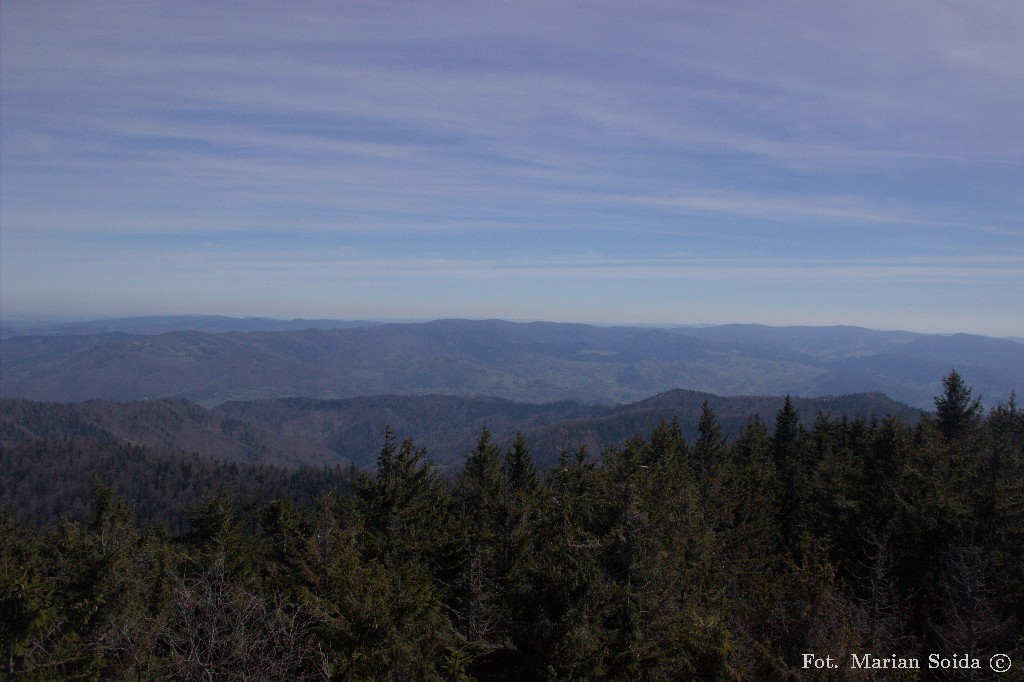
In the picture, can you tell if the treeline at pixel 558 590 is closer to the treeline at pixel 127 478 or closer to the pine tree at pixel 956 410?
the pine tree at pixel 956 410

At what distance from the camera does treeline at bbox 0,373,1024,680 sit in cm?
1182

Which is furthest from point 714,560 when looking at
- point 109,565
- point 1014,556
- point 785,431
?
point 785,431

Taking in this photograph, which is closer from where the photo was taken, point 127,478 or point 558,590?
point 558,590

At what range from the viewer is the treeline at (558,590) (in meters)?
11.8

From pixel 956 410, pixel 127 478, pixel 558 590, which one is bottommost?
pixel 127 478

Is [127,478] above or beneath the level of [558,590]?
beneath

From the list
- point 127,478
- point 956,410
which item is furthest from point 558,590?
point 127,478

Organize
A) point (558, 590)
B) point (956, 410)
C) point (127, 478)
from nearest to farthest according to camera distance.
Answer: point (558, 590)
point (956, 410)
point (127, 478)

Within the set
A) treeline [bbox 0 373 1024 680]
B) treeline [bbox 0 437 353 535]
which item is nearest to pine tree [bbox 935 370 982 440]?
treeline [bbox 0 373 1024 680]

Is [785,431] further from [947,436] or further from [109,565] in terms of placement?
[109,565]

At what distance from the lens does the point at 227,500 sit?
33.0 meters

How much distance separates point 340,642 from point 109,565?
7.42m

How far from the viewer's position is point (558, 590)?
13.6m

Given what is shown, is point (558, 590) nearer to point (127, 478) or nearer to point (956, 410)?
point (956, 410)
